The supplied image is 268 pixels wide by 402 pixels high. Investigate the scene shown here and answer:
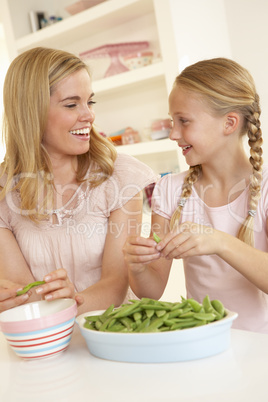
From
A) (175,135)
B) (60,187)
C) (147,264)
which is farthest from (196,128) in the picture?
Result: (60,187)

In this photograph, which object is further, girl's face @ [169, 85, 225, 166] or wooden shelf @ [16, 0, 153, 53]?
wooden shelf @ [16, 0, 153, 53]

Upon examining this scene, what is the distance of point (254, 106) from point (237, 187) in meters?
0.25

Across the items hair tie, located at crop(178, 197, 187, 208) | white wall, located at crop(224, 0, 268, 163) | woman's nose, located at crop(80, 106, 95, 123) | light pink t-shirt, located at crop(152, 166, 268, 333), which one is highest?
white wall, located at crop(224, 0, 268, 163)

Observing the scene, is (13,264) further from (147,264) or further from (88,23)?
(88,23)

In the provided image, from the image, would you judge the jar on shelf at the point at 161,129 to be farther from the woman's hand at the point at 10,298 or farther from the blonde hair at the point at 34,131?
the woman's hand at the point at 10,298

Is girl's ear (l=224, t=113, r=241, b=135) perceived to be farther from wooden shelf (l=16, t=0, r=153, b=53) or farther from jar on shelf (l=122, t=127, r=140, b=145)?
jar on shelf (l=122, t=127, r=140, b=145)

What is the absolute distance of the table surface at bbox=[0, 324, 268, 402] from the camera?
0.71m

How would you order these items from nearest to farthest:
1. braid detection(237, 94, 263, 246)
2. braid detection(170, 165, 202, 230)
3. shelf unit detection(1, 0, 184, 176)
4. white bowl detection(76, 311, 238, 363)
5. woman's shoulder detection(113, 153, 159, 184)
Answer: white bowl detection(76, 311, 238, 363) < braid detection(237, 94, 263, 246) < braid detection(170, 165, 202, 230) < woman's shoulder detection(113, 153, 159, 184) < shelf unit detection(1, 0, 184, 176)

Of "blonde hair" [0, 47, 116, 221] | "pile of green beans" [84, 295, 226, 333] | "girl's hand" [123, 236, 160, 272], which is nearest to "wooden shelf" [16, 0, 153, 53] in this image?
"blonde hair" [0, 47, 116, 221]

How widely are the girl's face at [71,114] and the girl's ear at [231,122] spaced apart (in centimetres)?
47

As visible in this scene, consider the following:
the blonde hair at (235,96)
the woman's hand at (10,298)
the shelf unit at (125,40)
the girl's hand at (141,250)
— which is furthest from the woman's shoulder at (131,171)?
the shelf unit at (125,40)

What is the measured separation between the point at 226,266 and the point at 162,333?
0.68 m

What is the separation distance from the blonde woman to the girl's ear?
335 mm

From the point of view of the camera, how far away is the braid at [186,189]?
5.08ft
